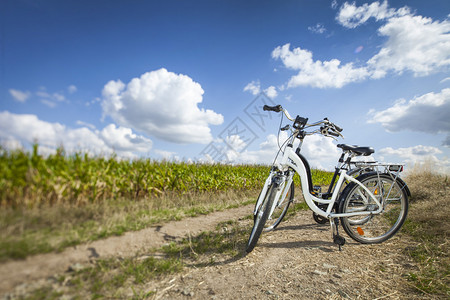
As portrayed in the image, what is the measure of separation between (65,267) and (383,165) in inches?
174

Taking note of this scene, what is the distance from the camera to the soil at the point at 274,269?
166cm

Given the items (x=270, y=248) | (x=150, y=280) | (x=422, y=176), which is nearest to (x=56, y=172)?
(x=150, y=280)

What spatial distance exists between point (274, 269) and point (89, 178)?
2691 millimetres

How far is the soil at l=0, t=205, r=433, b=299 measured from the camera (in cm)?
166

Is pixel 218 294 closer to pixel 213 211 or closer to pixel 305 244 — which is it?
pixel 305 244

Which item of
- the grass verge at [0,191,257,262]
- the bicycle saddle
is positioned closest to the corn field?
the grass verge at [0,191,257,262]

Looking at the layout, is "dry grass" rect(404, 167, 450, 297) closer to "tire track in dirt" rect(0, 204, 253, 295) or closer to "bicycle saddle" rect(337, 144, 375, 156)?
"bicycle saddle" rect(337, 144, 375, 156)

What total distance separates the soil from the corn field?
0.43m

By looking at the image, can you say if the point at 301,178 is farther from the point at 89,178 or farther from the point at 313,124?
the point at 89,178

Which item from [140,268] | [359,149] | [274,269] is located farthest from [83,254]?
[359,149]

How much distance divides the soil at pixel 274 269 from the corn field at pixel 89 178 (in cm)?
43

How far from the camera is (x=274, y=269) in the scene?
9.23ft

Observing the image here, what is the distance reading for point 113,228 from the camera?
2.08m

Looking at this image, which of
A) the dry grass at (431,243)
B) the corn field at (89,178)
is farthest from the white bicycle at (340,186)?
the corn field at (89,178)
